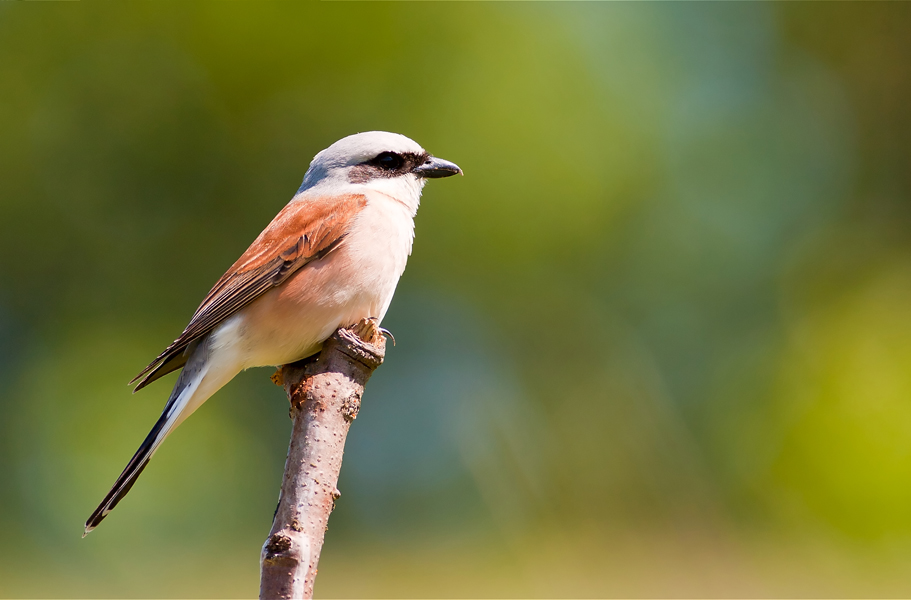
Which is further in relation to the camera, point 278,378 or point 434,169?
point 434,169

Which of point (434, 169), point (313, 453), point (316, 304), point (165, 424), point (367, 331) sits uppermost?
point (434, 169)

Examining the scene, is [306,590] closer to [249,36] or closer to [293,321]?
[293,321]

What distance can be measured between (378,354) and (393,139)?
1194mm

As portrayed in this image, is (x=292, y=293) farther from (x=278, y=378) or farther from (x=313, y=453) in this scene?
(x=313, y=453)

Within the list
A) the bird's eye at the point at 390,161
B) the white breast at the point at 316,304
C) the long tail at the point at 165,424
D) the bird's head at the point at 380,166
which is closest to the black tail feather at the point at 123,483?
the long tail at the point at 165,424

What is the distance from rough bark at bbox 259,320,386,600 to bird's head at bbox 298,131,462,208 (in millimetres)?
945

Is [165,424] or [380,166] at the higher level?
[380,166]

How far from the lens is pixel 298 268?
96.5 inches

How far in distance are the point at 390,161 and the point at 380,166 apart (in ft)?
0.14

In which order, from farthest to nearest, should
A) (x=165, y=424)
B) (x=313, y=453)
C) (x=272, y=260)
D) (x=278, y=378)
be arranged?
(x=272, y=260)
(x=278, y=378)
(x=165, y=424)
(x=313, y=453)

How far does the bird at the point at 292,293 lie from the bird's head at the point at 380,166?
100 mm

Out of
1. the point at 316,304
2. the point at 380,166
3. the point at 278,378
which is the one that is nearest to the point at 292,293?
the point at 316,304

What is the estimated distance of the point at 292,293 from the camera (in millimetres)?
2350

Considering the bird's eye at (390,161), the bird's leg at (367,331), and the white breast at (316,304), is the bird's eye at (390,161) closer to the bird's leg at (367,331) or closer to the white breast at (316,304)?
the white breast at (316,304)
